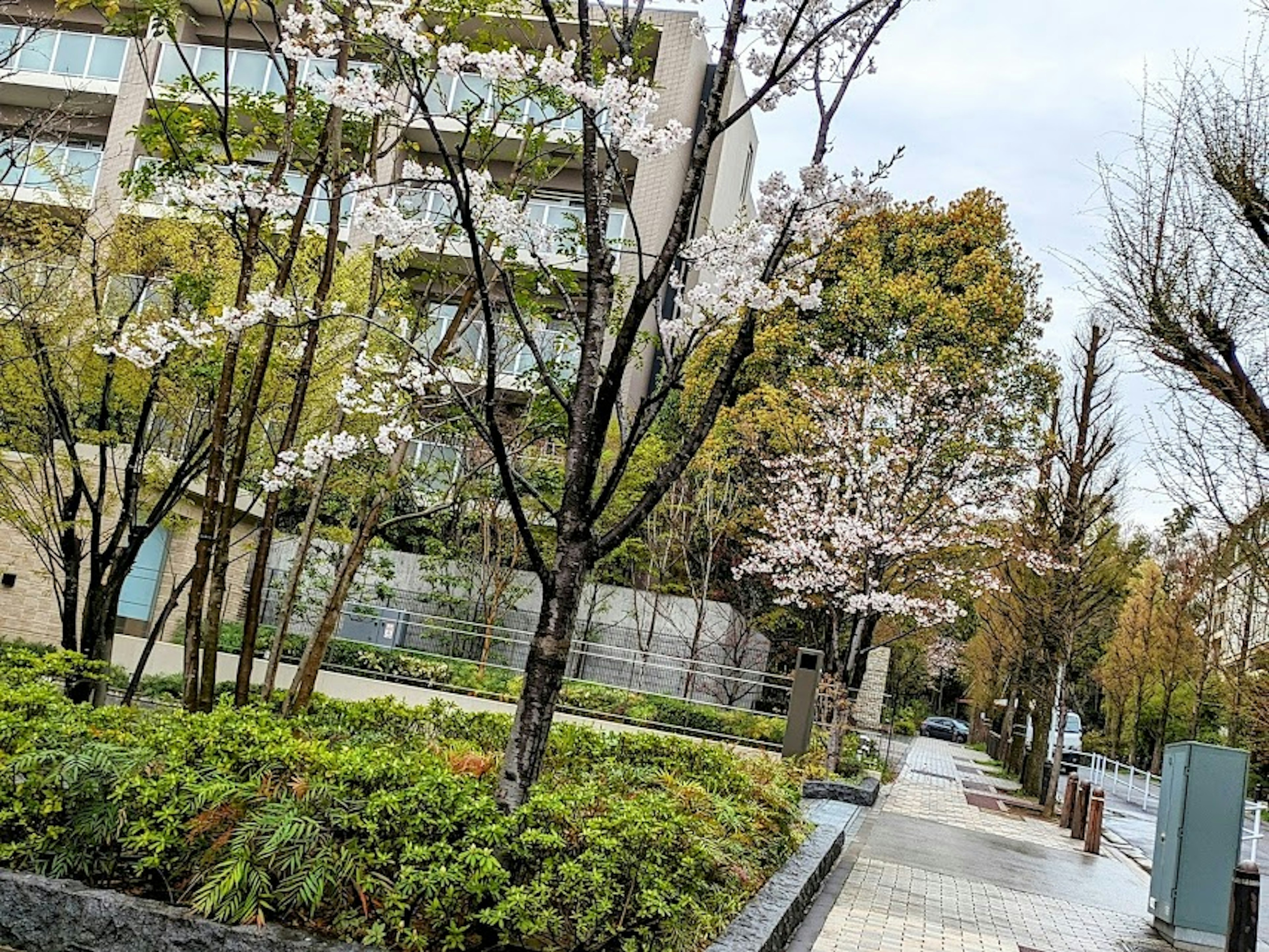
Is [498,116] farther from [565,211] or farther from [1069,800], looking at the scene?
[1069,800]

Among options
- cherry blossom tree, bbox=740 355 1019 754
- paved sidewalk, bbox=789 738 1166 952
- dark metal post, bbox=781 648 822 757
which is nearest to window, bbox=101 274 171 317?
dark metal post, bbox=781 648 822 757

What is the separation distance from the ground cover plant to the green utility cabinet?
Result: 5.00 metres

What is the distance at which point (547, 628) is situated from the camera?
575 centimetres

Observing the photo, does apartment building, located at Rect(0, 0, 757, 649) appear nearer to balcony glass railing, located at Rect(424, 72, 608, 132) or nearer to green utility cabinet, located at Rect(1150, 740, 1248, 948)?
balcony glass railing, located at Rect(424, 72, 608, 132)

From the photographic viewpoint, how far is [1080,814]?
16.0 metres

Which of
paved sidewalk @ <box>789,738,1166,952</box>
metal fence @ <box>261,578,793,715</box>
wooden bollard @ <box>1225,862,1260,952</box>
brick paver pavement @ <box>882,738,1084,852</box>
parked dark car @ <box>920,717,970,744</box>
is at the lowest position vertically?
parked dark car @ <box>920,717,970,744</box>

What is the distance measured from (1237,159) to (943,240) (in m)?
18.0

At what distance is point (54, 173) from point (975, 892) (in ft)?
36.7

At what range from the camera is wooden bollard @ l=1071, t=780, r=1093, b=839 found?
16.0 meters

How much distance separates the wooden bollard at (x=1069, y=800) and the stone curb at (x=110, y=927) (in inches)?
568

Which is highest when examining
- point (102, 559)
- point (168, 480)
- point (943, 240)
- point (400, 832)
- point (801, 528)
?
point (943, 240)

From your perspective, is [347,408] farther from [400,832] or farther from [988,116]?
[988,116]

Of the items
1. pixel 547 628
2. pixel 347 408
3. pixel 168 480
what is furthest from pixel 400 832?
pixel 168 480

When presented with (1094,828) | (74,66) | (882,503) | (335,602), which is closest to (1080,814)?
(1094,828)
